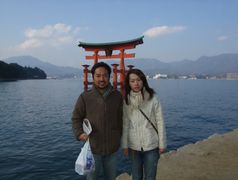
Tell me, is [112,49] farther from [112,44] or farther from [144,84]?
[144,84]

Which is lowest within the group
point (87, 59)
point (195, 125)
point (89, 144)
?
point (195, 125)

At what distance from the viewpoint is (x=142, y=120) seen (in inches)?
138

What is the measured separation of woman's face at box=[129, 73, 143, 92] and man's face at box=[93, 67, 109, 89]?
0.37m

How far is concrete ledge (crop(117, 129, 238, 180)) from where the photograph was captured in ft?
17.8

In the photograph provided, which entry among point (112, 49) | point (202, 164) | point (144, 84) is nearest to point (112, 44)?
point (112, 49)

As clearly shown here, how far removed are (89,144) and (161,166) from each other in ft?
11.2

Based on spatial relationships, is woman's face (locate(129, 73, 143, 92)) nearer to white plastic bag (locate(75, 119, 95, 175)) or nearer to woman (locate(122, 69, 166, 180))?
woman (locate(122, 69, 166, 180))

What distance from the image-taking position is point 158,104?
11.6 ft

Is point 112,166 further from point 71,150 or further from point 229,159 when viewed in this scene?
point 71,150

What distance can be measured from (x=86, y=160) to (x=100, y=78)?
1.12 m

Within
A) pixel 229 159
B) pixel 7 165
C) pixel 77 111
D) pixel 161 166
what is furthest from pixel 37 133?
pixel 77 111

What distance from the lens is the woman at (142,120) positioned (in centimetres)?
349

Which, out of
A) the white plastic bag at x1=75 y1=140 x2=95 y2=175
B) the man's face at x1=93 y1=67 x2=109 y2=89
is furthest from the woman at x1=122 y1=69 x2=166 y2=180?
the white plastic bag at x1=75 y1=140 x2=95 y2=175

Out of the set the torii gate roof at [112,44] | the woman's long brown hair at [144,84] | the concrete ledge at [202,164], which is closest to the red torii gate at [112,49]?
the torii gate roof at [112,44]
